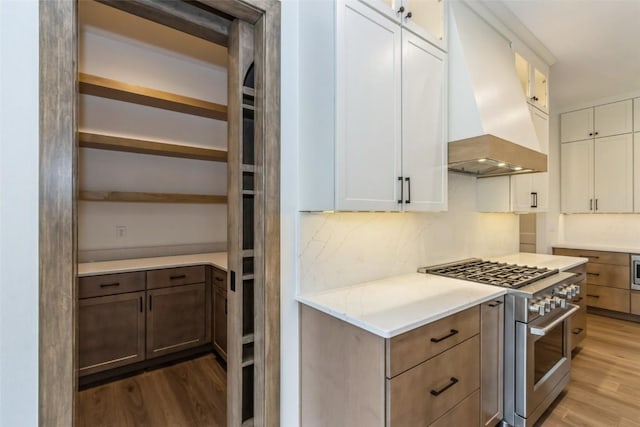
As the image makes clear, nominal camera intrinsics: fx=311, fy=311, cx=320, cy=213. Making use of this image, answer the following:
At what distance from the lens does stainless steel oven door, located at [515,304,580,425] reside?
1744 millimetres

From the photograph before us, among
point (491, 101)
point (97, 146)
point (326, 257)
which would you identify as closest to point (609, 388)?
point (491, 101)

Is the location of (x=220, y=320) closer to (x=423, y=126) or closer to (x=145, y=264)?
(x=145, y=264)

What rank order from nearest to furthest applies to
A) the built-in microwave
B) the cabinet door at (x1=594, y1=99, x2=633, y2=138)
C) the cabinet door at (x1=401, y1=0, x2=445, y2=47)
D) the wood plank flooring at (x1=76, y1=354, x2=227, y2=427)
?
the cabinet door at (x1=401, y1=0, x2=445, y2=47), the wood plank flooring at (x1=76, y1=354, x2=227, y2=427), the built-in microwave, the cabinet door at (x1=594, y1=99, x2=633, y2=138)

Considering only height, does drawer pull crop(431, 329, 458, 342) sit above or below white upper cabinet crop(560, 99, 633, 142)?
below

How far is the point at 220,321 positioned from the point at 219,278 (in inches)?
15.0

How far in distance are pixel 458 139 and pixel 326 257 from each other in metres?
1.12

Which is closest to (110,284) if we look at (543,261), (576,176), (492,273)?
(492,273)

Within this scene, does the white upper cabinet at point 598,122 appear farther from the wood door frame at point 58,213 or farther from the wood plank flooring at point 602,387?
the wood door frame at point 58,213

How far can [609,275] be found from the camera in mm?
3869

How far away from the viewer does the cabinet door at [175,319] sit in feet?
8.39

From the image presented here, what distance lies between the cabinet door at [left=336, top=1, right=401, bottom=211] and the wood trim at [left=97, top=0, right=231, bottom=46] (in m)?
0.62

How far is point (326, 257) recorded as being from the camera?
1.74 m

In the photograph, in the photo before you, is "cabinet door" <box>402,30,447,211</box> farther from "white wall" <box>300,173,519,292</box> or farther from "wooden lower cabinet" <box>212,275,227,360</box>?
"wooden lower cabinet" <box>212,275,227,360</box>

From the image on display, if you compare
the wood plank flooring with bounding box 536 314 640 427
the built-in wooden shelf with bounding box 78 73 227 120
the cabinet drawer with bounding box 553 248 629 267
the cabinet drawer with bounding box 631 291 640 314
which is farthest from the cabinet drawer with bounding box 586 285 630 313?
the built-in wooden shelf with bounding box 78 73 227 120
